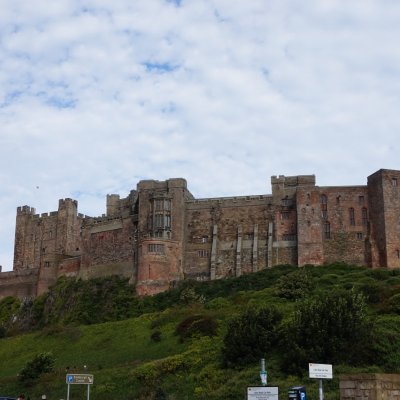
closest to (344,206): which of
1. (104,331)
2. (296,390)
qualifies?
(104,331)

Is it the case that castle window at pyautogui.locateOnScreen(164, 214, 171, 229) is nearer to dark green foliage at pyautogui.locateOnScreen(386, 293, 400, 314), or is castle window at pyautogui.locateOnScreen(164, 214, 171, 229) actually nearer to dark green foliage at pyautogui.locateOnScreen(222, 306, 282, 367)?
dark green foliage at pyautogui.locateOnScreen(386, 293, 400, 314)

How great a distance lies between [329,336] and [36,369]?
22.7 meters

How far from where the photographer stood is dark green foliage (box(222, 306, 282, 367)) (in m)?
42.9

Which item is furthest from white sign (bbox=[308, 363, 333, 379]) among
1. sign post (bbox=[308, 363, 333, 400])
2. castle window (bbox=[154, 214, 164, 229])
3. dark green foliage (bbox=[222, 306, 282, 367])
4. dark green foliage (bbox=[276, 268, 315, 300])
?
castle window (bbox=[154, 214, 164, 229])

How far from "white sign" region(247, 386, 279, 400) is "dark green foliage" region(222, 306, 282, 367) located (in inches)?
740

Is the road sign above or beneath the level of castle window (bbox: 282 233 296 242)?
beneath

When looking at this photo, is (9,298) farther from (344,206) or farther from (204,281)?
(344,206)

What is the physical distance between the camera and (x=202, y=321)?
55.5 metres

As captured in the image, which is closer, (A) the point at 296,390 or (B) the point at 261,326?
(A) the point at 296,390

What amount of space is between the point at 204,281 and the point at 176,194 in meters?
11.8

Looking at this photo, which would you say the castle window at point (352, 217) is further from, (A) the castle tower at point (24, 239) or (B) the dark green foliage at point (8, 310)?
(A) the castle tower at point (24, 239)

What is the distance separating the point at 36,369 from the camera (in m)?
51.6

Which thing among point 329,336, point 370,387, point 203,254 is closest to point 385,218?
point 203,254

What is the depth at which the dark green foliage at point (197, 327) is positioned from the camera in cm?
5356
